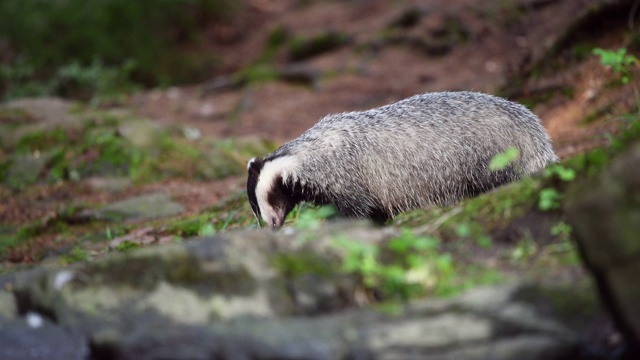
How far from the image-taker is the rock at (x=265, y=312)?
3.36 meters

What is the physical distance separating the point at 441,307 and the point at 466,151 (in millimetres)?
2734

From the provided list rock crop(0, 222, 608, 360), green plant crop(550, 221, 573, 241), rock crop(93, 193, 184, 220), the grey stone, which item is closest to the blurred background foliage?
rock crop(93, 193, 184, 220)

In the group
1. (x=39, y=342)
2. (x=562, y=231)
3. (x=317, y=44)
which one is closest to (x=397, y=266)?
(x=562, y=231)

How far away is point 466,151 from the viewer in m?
6.02

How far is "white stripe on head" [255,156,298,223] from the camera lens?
5734 millimetres

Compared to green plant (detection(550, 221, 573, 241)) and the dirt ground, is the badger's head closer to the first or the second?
green plant (detection(550, 221, 573, 241))

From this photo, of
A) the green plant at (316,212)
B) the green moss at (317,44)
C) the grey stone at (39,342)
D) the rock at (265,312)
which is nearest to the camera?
the rock at (265,312)

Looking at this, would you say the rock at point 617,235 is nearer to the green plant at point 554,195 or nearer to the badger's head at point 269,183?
the green plant at point 554,195

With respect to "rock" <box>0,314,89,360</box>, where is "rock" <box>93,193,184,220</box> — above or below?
below

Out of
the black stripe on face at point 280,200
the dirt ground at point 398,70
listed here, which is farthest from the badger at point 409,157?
the dirt ground at point 398,70

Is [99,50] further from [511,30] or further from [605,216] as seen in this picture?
[605,216]

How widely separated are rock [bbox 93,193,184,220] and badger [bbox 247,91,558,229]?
8.42ft

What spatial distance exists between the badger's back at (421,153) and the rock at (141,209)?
261 cm

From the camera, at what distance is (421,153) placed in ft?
19.8
